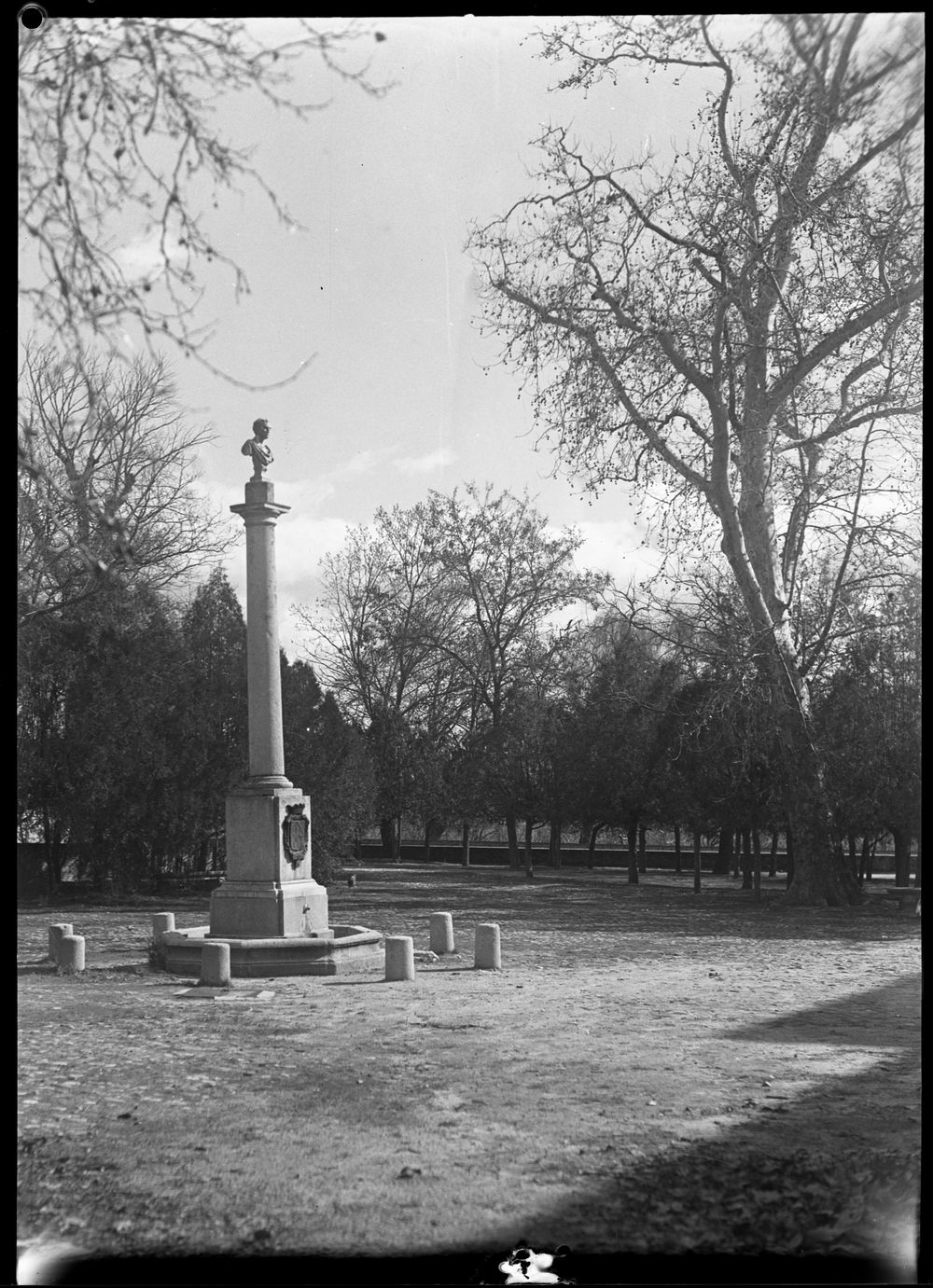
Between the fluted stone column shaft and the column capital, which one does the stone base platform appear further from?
the column capital

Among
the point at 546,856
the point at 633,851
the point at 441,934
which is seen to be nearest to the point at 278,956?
the point at 441,934

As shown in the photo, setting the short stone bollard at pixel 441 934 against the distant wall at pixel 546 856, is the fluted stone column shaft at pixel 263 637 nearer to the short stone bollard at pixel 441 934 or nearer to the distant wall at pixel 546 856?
the short stone bollard at pixel 441 934

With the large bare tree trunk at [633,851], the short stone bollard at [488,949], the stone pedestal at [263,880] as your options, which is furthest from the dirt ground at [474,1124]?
the large bare tree trunk at [633,851]

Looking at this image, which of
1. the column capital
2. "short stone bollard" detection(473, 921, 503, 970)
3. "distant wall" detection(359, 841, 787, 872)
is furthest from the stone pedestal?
"distant wall" detection(359, 841, 787, 872)

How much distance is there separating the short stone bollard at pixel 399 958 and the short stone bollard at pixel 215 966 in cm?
176

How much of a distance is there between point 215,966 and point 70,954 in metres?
2.33

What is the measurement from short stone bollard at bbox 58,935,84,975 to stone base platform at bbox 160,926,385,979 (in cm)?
99

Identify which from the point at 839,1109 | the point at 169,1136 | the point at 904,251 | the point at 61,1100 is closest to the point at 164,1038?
the point at 61,1100

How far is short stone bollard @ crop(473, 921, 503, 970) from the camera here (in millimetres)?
15117

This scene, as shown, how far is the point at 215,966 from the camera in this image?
1370cm

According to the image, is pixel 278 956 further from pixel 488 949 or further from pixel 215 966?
pixel 488 949

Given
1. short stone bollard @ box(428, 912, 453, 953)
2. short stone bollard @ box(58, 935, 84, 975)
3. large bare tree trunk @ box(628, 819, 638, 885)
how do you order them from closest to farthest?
short stone bollard @ box(58, 935, 84, 975)
short stone bollard @ box(428, 912, 453, 953)
large bare tree trunk @ box(628, 819, 638, 885)

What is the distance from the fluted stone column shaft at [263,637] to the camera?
16.6m
